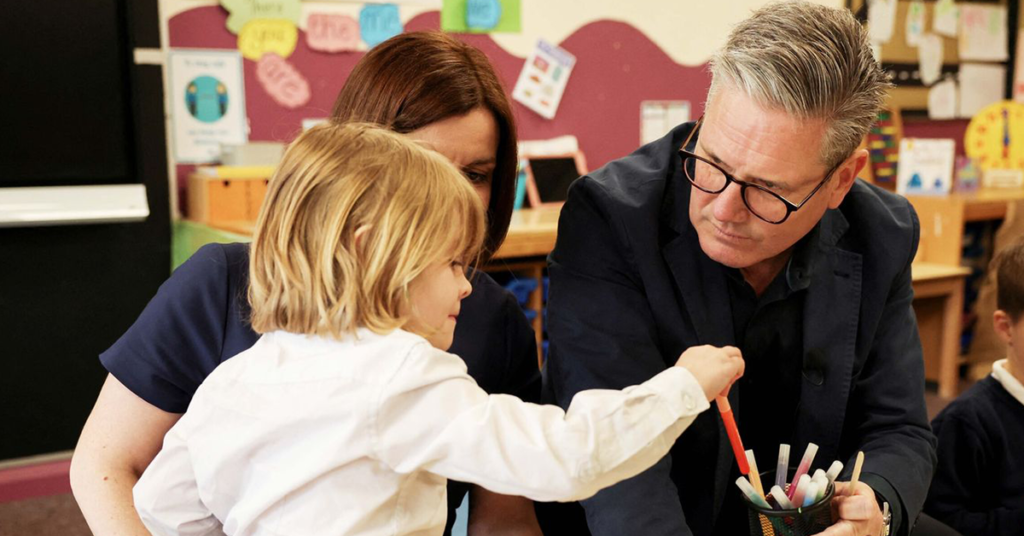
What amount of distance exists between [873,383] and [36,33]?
7.27 ft

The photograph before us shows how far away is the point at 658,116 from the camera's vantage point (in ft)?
13.1

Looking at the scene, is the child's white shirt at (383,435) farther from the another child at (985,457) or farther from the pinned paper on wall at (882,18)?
the pinned paper on wall at (882,18)

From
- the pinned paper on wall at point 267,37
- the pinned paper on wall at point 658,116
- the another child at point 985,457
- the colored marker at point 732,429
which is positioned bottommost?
the another child at point 985,457

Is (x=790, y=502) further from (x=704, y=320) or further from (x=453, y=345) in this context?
(x=453, y=345)

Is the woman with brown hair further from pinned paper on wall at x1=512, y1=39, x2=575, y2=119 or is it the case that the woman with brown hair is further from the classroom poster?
pinned paper on wall at x1=512, y1=39, x2=575, y2=119

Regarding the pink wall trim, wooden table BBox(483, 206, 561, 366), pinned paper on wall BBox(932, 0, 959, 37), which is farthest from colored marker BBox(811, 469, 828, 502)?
pinned paper on wall BBox(932, 0, 959, 37)

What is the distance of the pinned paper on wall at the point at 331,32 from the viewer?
10.5ft

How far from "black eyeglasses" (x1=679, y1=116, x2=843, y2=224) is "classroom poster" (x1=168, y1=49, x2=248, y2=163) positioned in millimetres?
2097

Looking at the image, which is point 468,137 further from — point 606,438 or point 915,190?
point 915,190

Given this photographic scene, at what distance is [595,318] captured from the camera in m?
1.35

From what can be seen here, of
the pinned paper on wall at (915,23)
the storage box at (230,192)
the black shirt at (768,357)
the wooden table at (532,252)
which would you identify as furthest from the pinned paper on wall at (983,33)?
the black shirt at (768,357)

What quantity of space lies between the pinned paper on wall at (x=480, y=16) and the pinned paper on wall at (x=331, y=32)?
0.34 meters

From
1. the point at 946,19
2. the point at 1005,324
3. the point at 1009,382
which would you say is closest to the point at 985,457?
the point at 1009,382

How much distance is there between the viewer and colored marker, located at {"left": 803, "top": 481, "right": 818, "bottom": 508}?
3.65ft
